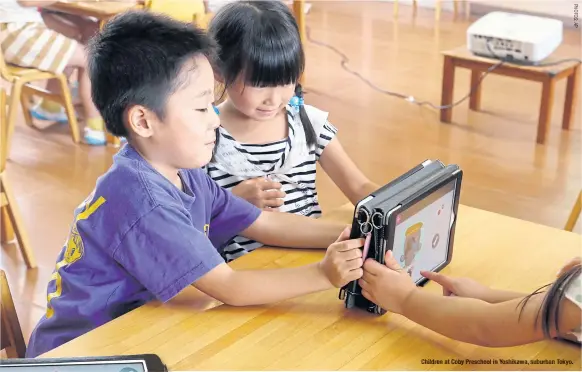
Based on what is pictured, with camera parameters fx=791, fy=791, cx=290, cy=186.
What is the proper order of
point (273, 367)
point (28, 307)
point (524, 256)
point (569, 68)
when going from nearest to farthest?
point (273, 367) → point (524, 256) → point (28, 307) → point (569, 68)

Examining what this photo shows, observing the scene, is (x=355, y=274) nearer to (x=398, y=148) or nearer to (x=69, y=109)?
(x=398, y=148)

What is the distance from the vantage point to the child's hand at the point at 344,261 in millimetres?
1123

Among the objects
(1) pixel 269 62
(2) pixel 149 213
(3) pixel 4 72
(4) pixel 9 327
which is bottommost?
(3) pixel 4 72

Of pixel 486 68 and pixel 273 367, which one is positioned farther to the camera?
pixel 486 68

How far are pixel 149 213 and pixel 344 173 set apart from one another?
0.65m

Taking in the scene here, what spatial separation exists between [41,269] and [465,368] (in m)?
1.83

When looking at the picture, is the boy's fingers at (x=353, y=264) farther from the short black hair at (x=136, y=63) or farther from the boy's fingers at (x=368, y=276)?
the short black hair at (x=136, y=63)

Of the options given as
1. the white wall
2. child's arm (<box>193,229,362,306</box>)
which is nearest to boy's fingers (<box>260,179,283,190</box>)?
child's arm (<box>193,229,362,306</box>)

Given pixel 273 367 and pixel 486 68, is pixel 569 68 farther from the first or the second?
pixel 273 367

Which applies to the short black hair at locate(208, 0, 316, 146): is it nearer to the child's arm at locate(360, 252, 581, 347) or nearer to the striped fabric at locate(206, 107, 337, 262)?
the striped fabric at locate(206, 107, 337, 262)

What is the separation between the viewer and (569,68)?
11.7 ft

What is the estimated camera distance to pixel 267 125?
1.69 metres

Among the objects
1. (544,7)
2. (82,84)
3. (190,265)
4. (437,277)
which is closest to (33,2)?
(82,84)

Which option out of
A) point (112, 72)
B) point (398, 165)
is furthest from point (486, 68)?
point (112, 72)
